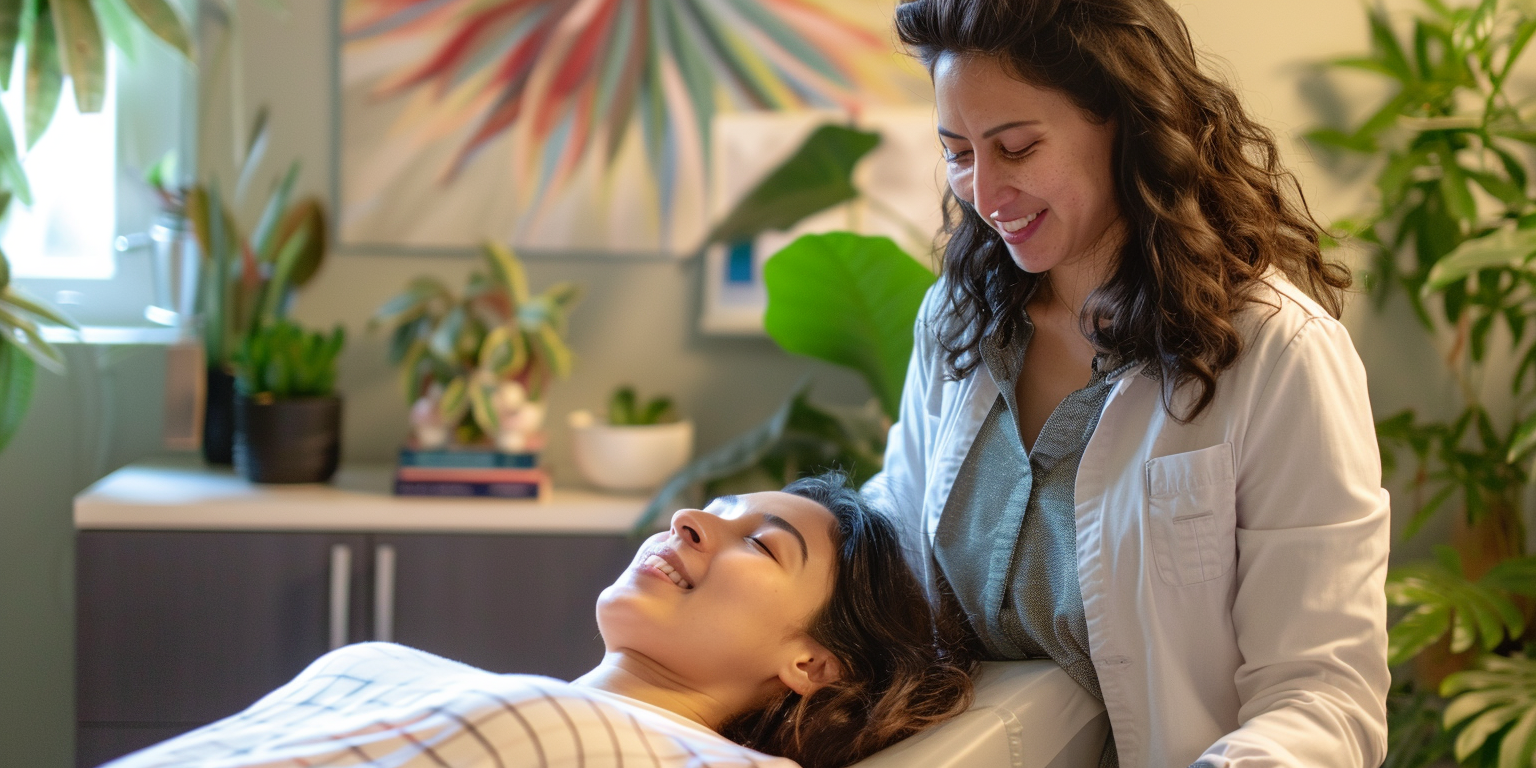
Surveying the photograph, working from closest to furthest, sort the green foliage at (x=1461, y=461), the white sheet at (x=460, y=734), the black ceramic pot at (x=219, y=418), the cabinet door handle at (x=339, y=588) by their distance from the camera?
the white sheet at (x=460, y=734) → the cabinet door handle at (x=339, y=588) → the green foliage at (x=1461, y=461) → the black ceramic pot at (x=219, y=418)

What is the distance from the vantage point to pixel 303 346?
2.21m

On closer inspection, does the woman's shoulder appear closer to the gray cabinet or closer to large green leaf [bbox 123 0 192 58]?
the gray cabinet

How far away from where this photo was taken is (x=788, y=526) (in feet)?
4.34

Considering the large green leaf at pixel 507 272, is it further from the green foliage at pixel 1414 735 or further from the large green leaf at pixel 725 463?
the green foliage at pixel 1414 735

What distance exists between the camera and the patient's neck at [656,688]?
1.24 m

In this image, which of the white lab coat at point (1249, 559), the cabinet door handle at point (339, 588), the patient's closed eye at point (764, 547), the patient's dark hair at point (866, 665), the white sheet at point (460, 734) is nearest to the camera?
the white sheet at point (460, 734)

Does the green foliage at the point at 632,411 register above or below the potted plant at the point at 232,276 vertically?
below

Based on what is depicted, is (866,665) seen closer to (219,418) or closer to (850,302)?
(850,302)

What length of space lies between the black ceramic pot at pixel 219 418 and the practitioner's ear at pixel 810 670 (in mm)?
1526

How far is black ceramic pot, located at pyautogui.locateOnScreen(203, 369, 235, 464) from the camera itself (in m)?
2.34

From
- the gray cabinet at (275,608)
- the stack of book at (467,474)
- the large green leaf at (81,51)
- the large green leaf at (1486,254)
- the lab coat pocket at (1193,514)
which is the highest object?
the large green leaf at (81,51)

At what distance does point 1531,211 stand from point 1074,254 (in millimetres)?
1224

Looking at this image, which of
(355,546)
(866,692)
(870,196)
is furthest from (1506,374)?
(355,546)

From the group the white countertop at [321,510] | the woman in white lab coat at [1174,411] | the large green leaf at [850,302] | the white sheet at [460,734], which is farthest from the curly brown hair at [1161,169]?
the white countertop at [321,510]
